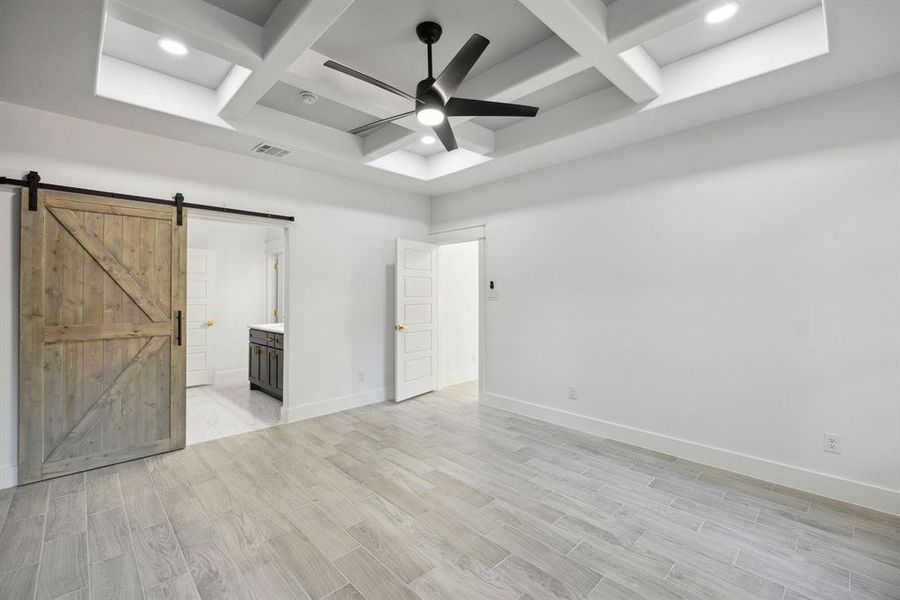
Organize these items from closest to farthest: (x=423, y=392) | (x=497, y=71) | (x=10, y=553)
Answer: (x=10, y=553)
(x=497, y=71)
(x=423, y=392)

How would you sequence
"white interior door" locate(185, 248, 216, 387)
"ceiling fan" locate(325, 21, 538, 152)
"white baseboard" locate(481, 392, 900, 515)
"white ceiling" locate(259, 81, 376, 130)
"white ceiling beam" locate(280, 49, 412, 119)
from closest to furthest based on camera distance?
"ceiling fan" locate(325, 21, 538, 152) < "white baseboard" locate(481, 392, 900, 515) < "white ceiling beam" locate(280, 49, 412, 119) < "white ceiling" locate(259, 81, 376, 130) < "white interior door" locate(185, 248, 216, 387)

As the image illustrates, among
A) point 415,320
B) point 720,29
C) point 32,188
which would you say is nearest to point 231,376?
point 415,320

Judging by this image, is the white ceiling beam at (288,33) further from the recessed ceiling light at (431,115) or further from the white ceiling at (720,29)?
the white ceiling at (720,29)

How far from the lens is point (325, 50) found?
2.81m

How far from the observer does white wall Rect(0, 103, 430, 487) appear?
2.96 m

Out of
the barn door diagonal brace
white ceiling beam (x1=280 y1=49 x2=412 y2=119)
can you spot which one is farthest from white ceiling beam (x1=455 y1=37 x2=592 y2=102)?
the barn door diagonal brace

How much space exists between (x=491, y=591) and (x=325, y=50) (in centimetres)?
348

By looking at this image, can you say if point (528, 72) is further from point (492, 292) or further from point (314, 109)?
point (492, 292)

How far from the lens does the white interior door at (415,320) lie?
519 cm

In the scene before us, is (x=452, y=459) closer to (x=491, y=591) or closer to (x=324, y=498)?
(x=324, y=498)

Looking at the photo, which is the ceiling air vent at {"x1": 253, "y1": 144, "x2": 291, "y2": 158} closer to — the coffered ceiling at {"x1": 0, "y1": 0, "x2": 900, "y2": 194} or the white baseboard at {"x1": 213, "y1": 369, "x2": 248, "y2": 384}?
the coffered ceiling at {"x1": 0, "y1": 0, "x2": 900, "y2": 194}

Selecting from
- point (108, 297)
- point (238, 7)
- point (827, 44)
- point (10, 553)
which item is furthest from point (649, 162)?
point (10, 553)

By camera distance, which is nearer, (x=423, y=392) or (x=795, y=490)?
(x=795, y=490)

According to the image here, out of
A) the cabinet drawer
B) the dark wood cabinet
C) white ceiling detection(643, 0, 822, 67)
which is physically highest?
white ceiling detection(643, 0, 822, 67)
